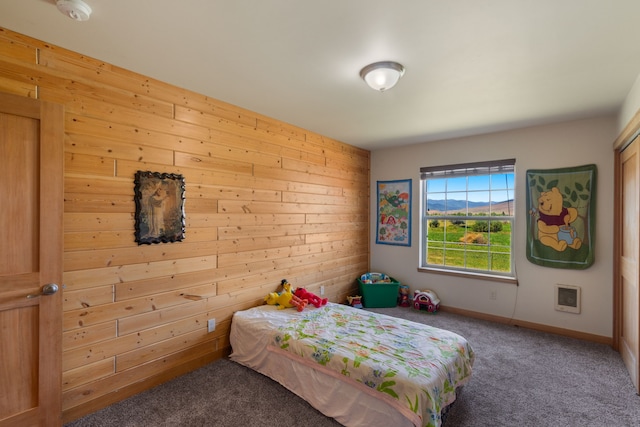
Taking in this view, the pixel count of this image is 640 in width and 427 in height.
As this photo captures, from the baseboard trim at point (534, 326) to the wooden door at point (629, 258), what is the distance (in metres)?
0.24

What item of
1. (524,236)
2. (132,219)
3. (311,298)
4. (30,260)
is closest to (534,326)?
(524,236)

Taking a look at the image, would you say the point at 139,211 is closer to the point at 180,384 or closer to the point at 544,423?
the point at 180,384

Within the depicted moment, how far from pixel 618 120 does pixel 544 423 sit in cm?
297

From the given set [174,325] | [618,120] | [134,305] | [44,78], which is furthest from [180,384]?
[618,120]

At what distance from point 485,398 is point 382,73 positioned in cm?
253

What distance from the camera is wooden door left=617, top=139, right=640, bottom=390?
238cm

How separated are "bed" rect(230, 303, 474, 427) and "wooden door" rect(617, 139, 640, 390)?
1421 millimetres

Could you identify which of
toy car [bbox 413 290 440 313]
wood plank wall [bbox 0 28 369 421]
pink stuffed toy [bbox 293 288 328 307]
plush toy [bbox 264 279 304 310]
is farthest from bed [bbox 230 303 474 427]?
toy car [bbox 413 290 440 313]

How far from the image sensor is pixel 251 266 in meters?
3.08

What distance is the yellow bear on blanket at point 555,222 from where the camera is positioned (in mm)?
3283

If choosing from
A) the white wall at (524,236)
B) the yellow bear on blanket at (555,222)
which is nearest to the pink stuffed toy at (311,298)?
the white wall at (524,236)

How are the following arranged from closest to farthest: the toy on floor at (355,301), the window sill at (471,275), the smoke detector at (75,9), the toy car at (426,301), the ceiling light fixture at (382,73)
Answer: the smoke detector at (75,9), the ceiling light fixture at (382,73), the window sill at (471,275), the toy car at (426,301), the toy on floor at (355,301)

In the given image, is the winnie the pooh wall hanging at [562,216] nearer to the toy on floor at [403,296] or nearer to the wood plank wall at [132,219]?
the toy on floor at [403,296]

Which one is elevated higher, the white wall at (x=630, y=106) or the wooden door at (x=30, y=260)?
the white wall at (x=630, y=106)
